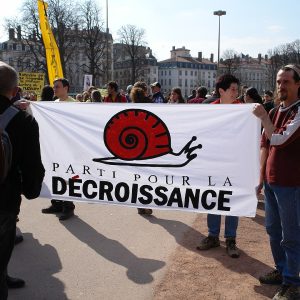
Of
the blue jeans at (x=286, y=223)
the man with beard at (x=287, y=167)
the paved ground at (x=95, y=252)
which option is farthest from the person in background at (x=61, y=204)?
the man with beard at (x=287, y=167)

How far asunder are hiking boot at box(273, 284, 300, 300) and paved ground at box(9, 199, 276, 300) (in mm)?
184

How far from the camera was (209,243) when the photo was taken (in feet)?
16.4

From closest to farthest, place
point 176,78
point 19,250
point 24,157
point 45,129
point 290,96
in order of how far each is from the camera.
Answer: point 24,157, point 290,96, point 19,250, point 45,129, point 176,78

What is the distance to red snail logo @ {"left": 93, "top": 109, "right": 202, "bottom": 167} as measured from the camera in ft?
15.5

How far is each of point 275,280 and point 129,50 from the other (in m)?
77.6

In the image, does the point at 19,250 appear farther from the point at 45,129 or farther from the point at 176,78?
the point at 176,78

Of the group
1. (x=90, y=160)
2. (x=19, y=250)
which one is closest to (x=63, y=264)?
(x=19, y=250)

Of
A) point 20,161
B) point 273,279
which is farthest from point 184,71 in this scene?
point 20,161

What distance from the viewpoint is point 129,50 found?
7894cm

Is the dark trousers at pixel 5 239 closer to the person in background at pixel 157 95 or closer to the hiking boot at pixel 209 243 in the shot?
the hiking boot at pixel 209 243

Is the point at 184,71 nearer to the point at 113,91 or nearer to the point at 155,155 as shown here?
the point at 113,91

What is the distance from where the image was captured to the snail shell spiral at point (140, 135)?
187 inches

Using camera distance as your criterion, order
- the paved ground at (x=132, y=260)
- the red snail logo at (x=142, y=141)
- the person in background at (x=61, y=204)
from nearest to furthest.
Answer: the paved ground at (x=132, y=260), the red snail logo at (x=142, y=141), the person in background at (x=61, y=204)

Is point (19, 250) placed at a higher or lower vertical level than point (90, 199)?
lower
